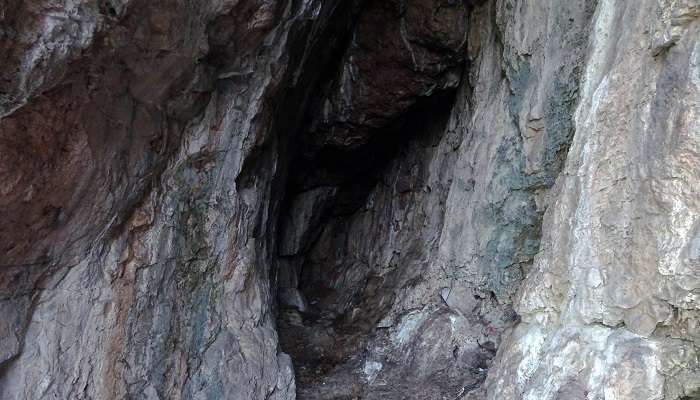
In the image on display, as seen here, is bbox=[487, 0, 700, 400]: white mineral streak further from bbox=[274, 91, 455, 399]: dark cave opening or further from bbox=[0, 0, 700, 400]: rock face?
bbox=[274, 91, 455, 399]: dark cave opening

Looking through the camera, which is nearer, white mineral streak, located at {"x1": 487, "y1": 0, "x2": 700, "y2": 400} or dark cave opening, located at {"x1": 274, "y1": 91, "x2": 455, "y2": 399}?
white mineral streak, located at {"x1": 487, "y1": 0, "x2": 700, "y2": 400}

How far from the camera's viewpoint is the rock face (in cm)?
288

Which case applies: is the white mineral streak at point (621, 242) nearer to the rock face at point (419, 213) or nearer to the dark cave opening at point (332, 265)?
the rock face at point (419, 213)

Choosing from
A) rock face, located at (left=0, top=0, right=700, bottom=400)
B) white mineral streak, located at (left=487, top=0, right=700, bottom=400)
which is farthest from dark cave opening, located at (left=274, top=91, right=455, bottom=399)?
white mineral streak, located at (left=487, top=0, right=700, bottom=400)

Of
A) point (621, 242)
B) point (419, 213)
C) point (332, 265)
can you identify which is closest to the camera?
point (621, 242)

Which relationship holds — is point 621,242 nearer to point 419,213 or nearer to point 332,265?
point 419,213

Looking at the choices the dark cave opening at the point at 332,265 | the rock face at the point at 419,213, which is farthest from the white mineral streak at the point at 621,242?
the dark cave opening at the point at 332,265

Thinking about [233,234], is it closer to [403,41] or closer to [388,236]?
[403,41]

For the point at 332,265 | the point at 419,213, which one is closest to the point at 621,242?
the point at 419,213

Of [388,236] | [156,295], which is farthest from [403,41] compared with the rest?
[156,295]

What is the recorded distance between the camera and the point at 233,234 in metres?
4.99

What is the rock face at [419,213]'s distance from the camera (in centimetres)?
288

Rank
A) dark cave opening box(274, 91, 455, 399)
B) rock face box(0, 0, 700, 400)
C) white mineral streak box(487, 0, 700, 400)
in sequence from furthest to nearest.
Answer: dark cave opening box(274, 91, 455, 399), rock face box(0, 0, 700, 400), white mineral streak box(487, 0, 700, 400)

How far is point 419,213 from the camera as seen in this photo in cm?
799
